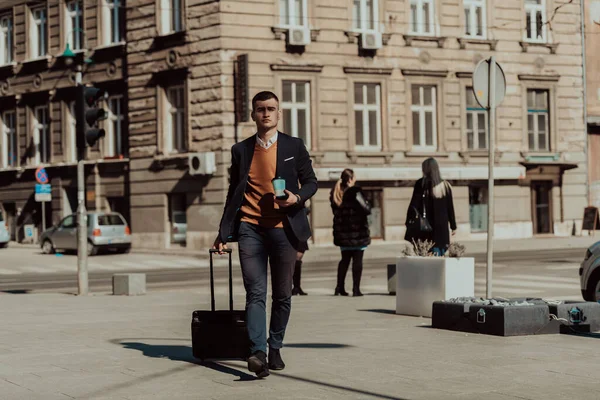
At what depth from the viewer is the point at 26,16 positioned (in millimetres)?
42094

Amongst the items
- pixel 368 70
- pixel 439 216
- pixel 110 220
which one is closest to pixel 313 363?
pixel 439 216

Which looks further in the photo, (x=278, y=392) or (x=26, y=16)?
(x=26, y=16)

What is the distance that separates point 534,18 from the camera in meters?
39.6

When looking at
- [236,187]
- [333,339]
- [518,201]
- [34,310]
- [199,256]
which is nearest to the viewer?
[236,187]

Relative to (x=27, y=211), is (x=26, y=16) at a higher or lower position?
higher

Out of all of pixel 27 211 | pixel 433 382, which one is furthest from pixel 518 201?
pixel 433 382

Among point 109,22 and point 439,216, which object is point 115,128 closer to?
point 109,22

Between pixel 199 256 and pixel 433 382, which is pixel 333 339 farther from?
pixel 199 256

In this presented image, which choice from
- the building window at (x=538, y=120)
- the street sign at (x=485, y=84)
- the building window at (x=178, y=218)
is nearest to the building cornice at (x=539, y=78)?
the building window at (x=538, y=120)

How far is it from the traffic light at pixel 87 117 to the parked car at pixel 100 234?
16.3 meters

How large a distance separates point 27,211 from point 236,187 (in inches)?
1392

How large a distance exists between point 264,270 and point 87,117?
9834 millimetres

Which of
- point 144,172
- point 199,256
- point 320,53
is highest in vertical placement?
point 320,53

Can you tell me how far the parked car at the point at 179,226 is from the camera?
35.8 meters
